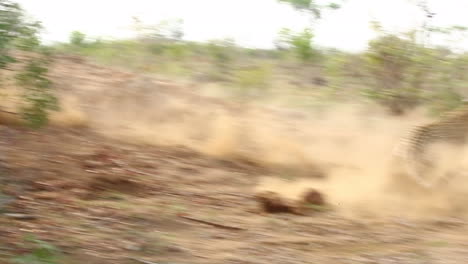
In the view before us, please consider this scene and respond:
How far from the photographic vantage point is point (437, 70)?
10328 mm

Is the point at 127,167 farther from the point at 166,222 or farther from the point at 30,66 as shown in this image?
the point at 166,222

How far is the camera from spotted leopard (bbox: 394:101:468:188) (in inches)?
292

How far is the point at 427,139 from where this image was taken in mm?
7562

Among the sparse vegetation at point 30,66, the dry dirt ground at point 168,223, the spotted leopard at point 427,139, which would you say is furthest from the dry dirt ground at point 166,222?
the spotted leopard at point 427,139

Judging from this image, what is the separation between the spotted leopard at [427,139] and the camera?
742cm

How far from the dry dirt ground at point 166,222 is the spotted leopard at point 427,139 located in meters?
0.96

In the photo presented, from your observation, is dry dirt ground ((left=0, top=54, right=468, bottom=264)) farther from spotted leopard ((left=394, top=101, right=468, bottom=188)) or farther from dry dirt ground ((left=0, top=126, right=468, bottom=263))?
spotted leopard ((left=394, top=101, right=468, bottom=188))

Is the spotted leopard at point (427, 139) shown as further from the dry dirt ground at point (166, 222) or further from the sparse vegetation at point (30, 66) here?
the sparse vegetation at point (30, 66)

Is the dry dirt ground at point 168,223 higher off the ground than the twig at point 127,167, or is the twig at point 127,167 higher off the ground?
the dry dirt ground at point 168,223

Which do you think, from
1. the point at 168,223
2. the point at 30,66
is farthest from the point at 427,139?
the point at 30,66

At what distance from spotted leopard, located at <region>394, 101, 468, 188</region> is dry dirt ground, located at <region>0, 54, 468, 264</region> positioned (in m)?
0.96

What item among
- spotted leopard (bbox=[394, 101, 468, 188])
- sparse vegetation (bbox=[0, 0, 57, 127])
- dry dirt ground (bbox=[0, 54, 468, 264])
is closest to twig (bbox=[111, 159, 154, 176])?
dry dirt ground (bbox=[0, 54, 468, 264])

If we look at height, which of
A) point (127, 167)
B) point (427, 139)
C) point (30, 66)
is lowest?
point (127, 167)

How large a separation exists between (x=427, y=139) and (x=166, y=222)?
299 cm
